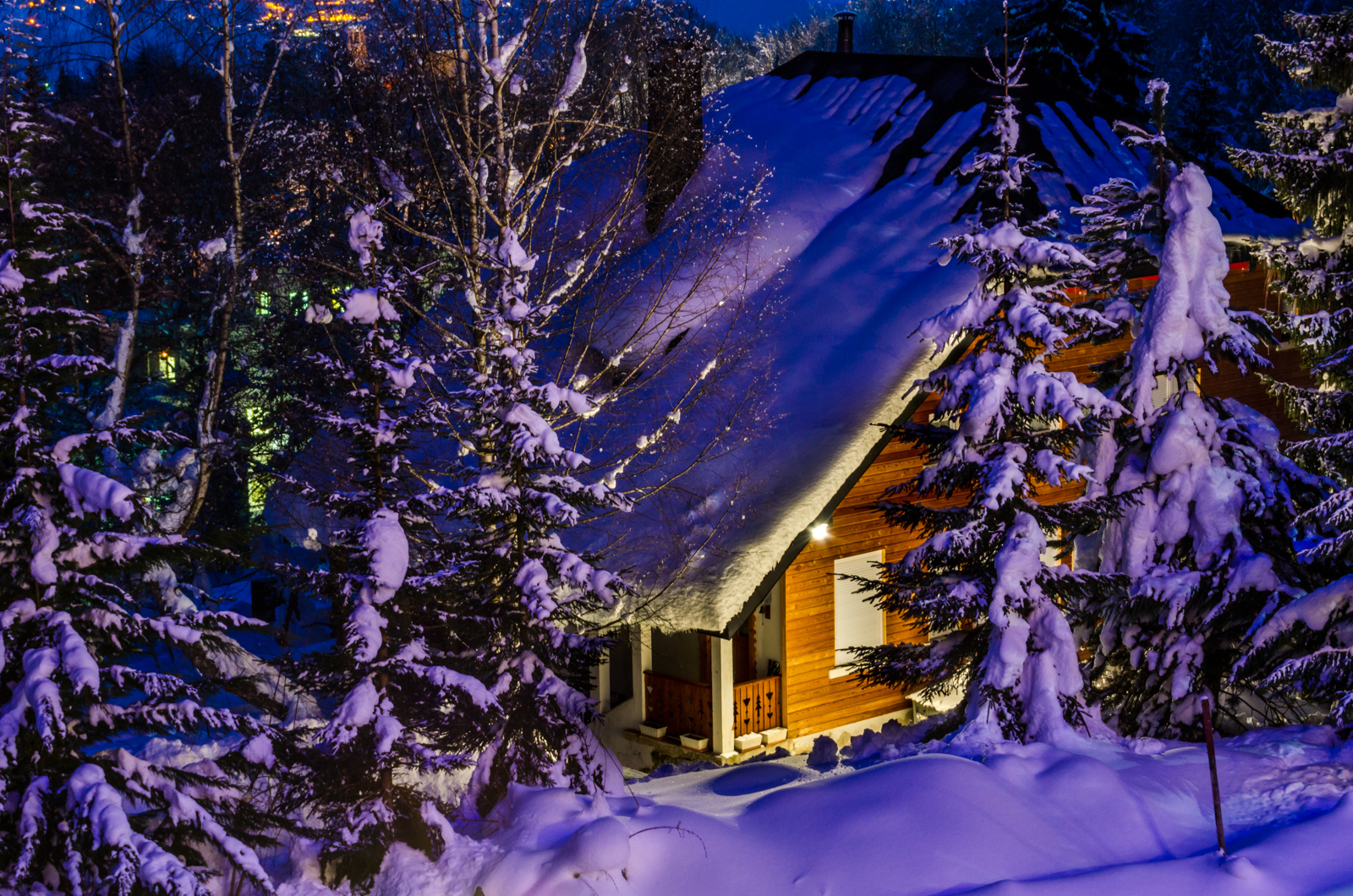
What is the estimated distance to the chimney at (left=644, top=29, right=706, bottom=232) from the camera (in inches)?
692

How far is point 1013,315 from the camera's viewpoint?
1026 cm

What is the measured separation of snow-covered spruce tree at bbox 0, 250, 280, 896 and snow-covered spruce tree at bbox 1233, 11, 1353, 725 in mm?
8826

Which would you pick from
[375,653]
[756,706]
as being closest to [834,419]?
[756,706]

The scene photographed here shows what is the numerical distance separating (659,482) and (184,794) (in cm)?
858

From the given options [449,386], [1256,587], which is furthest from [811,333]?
[1256,587]

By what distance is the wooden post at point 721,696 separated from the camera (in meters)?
14.8

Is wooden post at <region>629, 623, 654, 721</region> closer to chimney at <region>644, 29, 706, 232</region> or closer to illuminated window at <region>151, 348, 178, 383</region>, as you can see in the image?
chimney at <region>644, 29, 706, 232</region>

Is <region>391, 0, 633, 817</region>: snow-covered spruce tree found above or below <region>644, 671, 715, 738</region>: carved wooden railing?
above

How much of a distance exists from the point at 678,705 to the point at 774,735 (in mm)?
1510

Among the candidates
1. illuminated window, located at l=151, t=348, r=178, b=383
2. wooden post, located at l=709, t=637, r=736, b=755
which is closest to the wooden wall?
wooden post, located at l=709, t=637, r=736, b=755

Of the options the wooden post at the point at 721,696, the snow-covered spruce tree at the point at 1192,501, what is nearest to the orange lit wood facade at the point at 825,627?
the wooden post at the point at 721,696

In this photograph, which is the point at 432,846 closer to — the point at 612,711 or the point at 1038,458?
the point at 1038,458

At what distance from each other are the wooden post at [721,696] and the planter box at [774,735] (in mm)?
687

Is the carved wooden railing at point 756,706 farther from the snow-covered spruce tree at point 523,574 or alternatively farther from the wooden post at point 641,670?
the snow-covered spruce tree at point 523,574
